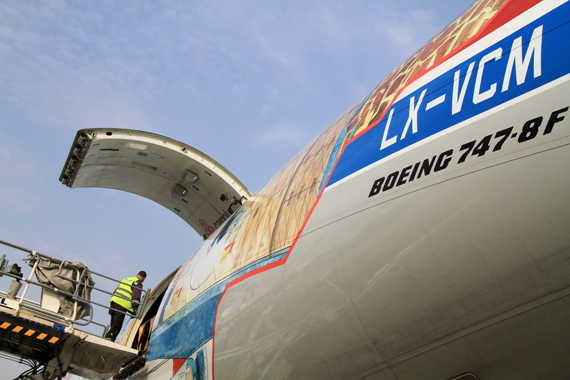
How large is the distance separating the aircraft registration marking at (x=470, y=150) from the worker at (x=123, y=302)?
708cm

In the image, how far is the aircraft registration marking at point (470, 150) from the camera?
2791 millimetres

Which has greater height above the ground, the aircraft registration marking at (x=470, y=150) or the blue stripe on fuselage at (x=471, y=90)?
the blue stripe on fuselage at (x=471, y=90)

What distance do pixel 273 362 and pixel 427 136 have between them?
243 centimetres

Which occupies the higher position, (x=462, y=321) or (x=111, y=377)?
(x=111, y=377)

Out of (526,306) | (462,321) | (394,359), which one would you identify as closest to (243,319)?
(394,359)

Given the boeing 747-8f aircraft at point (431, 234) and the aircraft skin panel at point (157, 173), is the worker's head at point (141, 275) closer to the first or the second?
the aircraft skin panel at point (157, 173)

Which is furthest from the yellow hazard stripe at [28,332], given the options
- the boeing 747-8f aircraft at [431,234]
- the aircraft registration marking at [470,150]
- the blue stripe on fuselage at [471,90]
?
the aircraft registration marking at [470,150]

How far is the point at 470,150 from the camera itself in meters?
3.14

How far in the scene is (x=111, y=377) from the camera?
866 centimetres

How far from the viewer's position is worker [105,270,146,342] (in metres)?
9.48

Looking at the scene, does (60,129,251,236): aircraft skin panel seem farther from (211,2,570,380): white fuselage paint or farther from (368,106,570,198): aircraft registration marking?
(368,106,570,198): aircraft registration marking

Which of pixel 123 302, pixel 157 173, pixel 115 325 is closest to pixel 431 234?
pixel 115 325

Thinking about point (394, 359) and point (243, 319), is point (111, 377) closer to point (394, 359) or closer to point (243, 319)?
point (243, 319)

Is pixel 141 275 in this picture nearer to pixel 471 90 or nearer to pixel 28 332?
pixel 28 332
